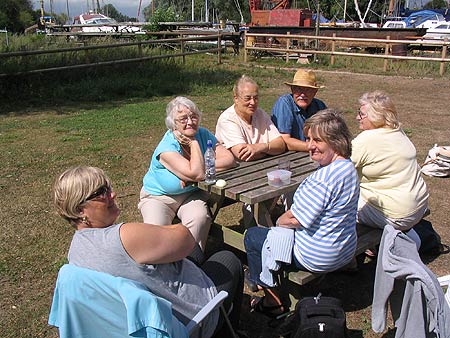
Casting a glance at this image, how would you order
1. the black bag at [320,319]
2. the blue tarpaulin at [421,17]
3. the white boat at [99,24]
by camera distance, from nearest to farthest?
the black bag at [320,319] < the blue tarpaulin at [421,17] < the white boat at [99,24]

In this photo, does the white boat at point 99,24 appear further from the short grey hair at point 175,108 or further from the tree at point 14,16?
the short grey hair at point 175,108

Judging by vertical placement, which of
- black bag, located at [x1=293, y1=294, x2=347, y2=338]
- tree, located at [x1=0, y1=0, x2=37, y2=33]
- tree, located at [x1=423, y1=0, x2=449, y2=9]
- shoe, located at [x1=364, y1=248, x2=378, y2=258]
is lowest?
shoe, located at [x1=364, y1=248, x2=378, y2=258]

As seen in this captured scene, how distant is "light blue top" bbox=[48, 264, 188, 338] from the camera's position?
174 cm

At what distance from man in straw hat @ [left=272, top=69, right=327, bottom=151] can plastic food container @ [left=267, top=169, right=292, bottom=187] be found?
2.70 ft

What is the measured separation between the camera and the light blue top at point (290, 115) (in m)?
4.20

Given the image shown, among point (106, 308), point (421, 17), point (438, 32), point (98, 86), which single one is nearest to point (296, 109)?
point (106, 308)

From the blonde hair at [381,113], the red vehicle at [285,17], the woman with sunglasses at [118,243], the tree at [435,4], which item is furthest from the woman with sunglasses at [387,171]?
the tree at [435,4]

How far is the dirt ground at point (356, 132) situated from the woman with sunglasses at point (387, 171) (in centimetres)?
55

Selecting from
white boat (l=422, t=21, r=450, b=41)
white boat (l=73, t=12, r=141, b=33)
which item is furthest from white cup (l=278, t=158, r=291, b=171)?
white boat (l=73, t=12, r=141, b=33)

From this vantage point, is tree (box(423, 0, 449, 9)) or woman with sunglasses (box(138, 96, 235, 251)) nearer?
woman with sunglasses (box(138, 96, 235, 251))

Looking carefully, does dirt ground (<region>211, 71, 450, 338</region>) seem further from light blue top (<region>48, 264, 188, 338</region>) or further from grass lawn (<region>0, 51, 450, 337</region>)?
light blue top (<region>48, 264, 188, 338</region>)

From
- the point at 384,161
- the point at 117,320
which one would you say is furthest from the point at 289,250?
the point at 117,320

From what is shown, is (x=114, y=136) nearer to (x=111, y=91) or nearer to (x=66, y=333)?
(x=111, y=91)

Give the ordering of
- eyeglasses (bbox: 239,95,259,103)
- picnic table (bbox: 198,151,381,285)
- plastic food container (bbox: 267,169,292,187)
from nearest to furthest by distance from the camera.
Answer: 1. picnic table (bbox: 198,151,381,285)
2. plastic food container (bbox: 267,169,292,187)
3. eyeglasses (bbox: 239,95,259,103)
